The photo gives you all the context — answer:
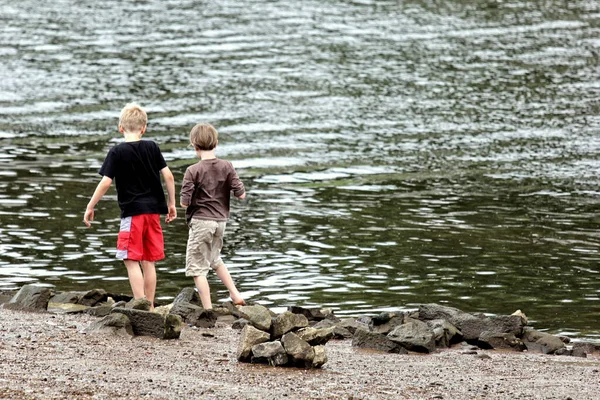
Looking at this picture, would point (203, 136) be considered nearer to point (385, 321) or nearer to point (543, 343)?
point (385, 321)

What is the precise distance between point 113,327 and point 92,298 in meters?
1.75

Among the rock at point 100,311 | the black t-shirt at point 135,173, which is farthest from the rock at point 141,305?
the black t-shirt at point 135,173

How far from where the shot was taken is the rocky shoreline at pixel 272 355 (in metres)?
7.14

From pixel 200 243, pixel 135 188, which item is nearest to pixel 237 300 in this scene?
pixel 200 243

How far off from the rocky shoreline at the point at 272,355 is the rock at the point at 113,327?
1cm

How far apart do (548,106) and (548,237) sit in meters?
12.3

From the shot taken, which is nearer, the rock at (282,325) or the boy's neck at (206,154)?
the rock at (282,325)

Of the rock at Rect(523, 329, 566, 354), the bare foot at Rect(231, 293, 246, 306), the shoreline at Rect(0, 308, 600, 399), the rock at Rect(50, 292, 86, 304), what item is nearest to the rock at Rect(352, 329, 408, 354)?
the shoreline at Rect(0, 308, 600, 399)

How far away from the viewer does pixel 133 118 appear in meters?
9.77

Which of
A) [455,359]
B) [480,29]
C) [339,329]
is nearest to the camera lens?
[455,359]

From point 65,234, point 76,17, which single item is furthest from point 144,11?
point 65,234

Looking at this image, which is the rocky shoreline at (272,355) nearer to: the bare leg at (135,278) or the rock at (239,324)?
the rock at (239,324)

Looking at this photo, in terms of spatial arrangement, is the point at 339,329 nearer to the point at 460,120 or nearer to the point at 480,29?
the point at 460,120

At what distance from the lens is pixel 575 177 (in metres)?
19.4
